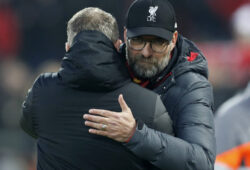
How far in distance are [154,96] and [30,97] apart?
25.6 inches

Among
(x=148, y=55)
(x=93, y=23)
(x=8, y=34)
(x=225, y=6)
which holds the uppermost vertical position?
(x=93, y=23)

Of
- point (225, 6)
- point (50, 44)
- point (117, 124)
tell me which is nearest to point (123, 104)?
point (117, 124)

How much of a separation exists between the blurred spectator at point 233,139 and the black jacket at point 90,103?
1.01m

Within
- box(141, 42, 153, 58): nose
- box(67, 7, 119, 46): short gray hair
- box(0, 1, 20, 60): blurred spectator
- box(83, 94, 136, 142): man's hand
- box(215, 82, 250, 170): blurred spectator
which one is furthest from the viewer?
box(0, 1, 20, 60): blurred spectator

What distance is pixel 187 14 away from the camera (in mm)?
10742

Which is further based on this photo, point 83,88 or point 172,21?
point 172,21

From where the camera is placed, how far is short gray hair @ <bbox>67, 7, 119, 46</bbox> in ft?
10.2

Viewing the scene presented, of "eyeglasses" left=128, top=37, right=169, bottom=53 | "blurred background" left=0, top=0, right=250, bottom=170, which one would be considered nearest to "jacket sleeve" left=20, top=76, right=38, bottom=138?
"eyeglasses" left=128, top=37, right=169, bottom=53

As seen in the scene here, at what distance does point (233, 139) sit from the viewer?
3.97 meters

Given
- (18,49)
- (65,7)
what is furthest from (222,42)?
(18,49)

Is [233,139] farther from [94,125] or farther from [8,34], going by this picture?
[8,34]

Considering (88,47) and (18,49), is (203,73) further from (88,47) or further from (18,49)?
(18,49)

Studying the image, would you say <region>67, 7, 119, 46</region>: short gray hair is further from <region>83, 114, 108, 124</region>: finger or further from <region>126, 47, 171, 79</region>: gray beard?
<region>83, 114, 108, 124</region>: finger

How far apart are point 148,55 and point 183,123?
0.44 metres
